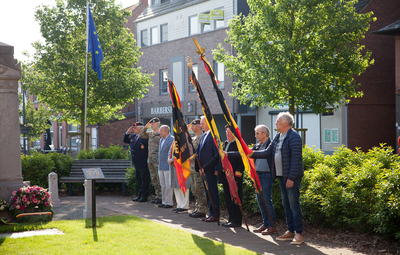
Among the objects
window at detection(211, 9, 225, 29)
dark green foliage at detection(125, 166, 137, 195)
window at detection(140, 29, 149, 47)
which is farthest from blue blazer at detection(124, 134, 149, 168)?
window at detection(140, 29, 149, 47)

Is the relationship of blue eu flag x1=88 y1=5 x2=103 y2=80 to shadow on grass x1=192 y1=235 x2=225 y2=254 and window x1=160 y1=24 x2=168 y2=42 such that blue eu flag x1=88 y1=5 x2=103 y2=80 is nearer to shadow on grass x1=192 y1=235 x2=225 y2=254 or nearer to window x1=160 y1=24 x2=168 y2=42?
shadow on grass x1=192 y1=235 x2=225 y2=254

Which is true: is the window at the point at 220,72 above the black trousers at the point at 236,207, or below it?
above

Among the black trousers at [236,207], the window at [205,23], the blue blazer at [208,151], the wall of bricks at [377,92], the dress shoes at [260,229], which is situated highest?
the window at [205,23]

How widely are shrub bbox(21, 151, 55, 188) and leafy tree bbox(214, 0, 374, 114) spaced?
852 centimetres

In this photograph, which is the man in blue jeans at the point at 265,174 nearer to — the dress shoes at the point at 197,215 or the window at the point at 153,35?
the dress shoes at the point at 197,215

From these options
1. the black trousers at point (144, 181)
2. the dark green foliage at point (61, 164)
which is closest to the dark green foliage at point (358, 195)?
the black trousers at point (144, 181)

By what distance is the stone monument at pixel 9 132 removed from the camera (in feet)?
29.4

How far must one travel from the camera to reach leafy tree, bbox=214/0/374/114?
52.1 feet

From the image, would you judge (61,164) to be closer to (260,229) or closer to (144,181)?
(144,181)

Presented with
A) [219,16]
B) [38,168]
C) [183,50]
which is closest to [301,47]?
[38,168]

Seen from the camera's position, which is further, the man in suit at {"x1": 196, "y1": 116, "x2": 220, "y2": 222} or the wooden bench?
the wooden bench

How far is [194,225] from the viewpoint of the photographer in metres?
8.26

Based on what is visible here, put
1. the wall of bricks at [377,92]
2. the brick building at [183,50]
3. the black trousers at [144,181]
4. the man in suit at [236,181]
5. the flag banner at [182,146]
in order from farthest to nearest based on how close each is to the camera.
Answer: the brick building at [183,50]
the wall of bricks at [377,92]
the black trousers at [144,181]
the flag banner at [182,146]
the man in suit at [236,181]

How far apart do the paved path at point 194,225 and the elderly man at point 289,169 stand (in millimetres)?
295
